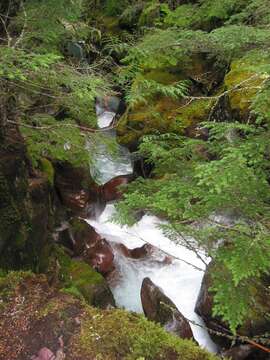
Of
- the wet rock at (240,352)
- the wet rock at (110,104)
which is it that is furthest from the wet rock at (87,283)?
the wet rock at (110,104)

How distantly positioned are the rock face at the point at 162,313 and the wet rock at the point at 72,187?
352 centimetres

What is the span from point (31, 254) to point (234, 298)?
11.0 ft

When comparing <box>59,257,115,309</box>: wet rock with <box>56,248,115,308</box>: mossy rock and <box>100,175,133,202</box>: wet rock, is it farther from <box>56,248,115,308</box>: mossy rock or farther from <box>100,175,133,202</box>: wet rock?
<box>100,175,133,202</box>: wet rock

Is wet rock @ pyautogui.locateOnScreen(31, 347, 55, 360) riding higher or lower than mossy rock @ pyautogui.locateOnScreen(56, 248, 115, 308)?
higher

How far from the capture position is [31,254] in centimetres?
574

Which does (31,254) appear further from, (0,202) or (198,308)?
(198,308)

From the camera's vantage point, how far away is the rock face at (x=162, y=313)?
253 inches

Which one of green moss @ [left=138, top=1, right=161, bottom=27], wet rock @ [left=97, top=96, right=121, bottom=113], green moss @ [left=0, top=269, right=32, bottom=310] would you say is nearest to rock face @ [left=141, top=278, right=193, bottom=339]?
green moss @ [left=0, top=269, right=32, bottom=310]

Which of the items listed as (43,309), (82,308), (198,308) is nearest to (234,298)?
(82,308)

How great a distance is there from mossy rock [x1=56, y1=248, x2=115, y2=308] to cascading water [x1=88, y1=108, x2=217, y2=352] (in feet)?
3.01

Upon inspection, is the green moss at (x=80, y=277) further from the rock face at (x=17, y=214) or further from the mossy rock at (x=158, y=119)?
the mossy rock at (x=158, y=119)

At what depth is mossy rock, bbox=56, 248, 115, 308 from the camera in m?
6.75

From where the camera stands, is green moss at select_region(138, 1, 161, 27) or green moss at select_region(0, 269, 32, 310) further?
green moss at select_region(138, 1, 161, 27)

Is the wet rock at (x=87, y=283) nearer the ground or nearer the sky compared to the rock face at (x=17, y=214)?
nearer the ground
